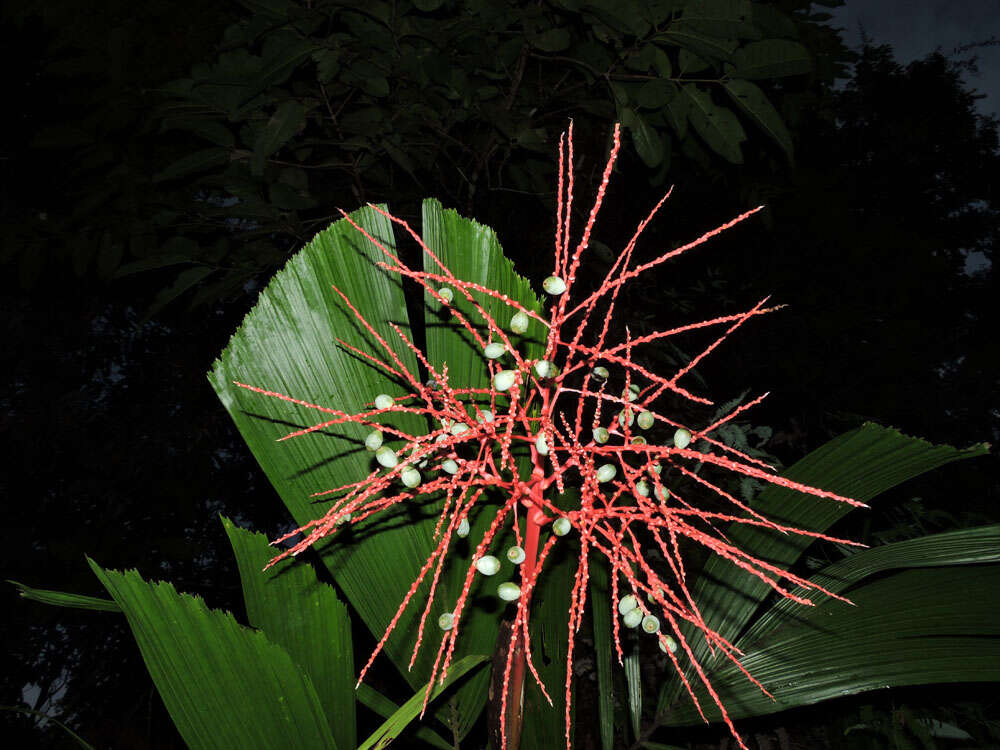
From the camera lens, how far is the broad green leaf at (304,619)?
1.68ft

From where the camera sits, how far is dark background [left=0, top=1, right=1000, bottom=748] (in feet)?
4.05

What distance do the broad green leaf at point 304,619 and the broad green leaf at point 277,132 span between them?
65 centimetres

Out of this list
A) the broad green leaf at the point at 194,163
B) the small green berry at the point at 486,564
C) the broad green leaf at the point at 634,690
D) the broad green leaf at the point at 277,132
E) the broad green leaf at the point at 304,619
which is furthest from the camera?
the broad green leaf at the point at 194,163

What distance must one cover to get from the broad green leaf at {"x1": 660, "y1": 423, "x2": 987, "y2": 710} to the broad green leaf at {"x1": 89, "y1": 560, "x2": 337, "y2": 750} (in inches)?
14.8

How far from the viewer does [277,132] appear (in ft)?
3.18

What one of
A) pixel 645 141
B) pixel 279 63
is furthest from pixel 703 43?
pixel 279 63

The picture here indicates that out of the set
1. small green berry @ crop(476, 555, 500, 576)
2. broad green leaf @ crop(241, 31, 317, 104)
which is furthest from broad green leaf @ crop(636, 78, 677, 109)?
small green berry @ crop(476, 555, 500, 576)

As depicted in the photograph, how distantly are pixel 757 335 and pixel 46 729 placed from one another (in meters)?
2.00

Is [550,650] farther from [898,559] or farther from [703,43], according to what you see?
[703,43]

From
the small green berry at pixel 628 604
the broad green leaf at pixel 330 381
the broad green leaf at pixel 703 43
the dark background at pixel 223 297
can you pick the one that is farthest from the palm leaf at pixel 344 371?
the dark background at pixel 223 297

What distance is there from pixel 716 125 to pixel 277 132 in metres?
0.68

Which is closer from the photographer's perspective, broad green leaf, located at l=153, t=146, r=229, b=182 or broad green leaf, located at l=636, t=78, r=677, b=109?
broad green leaf, located at l=636, t=78, r=677, b=109

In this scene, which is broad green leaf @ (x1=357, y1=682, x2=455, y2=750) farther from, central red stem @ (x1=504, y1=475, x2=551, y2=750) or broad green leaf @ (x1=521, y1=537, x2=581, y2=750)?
central red stem @ (x1=504, y1=475, x2=551, y2=750)

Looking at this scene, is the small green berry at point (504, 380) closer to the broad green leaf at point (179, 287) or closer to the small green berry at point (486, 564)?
the small green berry at point (486, 564)
